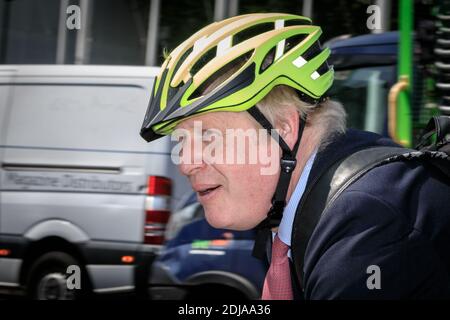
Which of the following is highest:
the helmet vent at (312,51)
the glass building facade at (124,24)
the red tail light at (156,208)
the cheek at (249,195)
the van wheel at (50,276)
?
the glass building facade at (124,24)

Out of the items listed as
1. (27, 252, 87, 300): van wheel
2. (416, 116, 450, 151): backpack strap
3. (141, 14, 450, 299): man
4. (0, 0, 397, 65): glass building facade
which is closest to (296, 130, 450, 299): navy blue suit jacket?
(141, 14, 450, 299): man

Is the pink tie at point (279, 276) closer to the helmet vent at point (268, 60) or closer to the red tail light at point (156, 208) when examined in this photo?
the helmet vent at point (268, 60)

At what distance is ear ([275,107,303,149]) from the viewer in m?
1.64

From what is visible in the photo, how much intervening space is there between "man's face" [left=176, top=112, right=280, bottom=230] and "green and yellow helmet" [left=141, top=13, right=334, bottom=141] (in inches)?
1.9

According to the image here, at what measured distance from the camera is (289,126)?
1.65 metres

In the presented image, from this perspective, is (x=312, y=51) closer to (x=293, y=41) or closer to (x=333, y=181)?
(x=293, y=41)

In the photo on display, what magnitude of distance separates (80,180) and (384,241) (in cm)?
447

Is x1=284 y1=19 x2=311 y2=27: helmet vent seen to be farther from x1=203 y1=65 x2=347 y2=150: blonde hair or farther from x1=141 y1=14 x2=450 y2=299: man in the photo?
x1=203 y1=65 x2=347 y2=150: blonde hair

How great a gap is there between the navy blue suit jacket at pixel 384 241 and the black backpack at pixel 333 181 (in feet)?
0.09

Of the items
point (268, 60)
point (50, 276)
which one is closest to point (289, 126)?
point (268, 60)

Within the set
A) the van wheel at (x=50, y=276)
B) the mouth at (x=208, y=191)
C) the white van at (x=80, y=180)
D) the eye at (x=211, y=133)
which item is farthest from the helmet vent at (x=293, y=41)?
the van wheel at (x=50, y=276)

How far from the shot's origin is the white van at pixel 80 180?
5379mm
